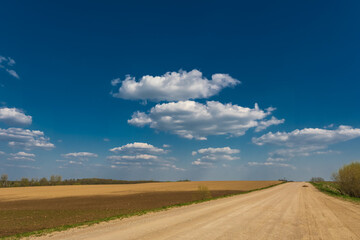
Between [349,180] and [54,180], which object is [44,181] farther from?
[349,180]

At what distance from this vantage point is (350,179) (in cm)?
4222

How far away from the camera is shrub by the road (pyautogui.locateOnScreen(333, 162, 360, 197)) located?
134 feet

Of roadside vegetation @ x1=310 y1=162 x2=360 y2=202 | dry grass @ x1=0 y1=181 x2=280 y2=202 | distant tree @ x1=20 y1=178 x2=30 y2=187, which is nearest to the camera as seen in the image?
roadside vegetation @ x1=310 y1=162 x2=360 y2=202

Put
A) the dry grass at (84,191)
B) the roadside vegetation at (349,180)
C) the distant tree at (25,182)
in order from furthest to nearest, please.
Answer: the distant tree at (25,182) → the dry grass at (84,191) → the roadside vegetation at (349,180)

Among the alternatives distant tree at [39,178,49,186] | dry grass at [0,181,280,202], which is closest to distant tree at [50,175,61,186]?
distant tree at [39,178,49,186]

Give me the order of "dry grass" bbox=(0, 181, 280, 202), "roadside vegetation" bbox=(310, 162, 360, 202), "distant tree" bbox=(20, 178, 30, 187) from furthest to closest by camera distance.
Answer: "distant tree" bbox=(20, 178, 30, 187) → "dry grass" bbox=(0, 181, 280, 202) → "roadside vegetation" bbox=(310, 162, 360, 202)

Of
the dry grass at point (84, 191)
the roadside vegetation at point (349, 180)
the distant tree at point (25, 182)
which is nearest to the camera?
the roadside vegetation at point (349, 180)

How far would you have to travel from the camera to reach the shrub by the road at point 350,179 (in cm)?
4083

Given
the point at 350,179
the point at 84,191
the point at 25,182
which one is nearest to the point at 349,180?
the point at 350,179

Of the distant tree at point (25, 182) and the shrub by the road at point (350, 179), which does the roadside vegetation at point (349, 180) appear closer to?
the shrub by the road at point (350, 179)

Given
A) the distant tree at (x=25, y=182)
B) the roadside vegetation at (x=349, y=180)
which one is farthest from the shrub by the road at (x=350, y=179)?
the distant tree at (x=25, y=182)

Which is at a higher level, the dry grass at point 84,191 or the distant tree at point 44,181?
the distant tree at point 44,181

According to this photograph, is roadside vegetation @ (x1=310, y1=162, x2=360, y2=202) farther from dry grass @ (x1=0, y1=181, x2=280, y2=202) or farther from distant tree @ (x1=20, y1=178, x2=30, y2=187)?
distant tree @ (x1=20, y1=178, x2=30, y2=187)

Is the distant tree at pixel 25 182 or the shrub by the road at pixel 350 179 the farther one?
the distant tree at pixel 25 182
